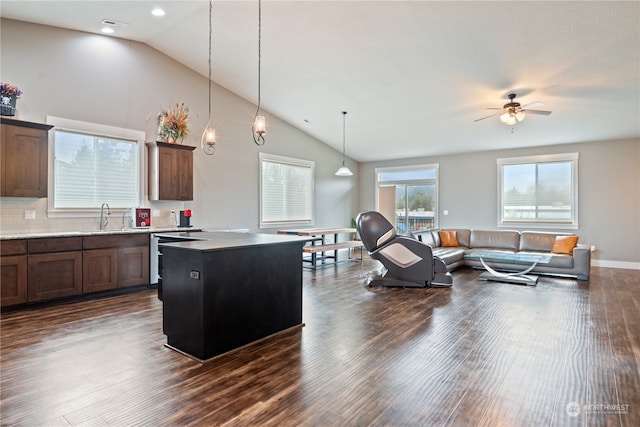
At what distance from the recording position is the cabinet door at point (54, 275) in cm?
429

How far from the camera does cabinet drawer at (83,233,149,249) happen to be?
4.76m

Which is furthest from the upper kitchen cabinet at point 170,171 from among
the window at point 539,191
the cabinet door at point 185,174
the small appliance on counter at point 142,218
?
the window at point 539,191

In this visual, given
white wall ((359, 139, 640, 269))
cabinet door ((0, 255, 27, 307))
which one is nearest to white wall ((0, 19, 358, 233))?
cabinet door ((0, 255, 27, 307))

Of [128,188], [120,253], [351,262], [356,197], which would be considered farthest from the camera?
[356,197]

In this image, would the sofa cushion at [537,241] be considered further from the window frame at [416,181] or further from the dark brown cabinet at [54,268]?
the dark brown cabinet at [54,268]

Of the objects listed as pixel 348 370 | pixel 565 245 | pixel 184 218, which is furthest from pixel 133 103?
pixel 565 245

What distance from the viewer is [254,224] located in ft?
25.1

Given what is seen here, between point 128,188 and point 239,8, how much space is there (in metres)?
3.16

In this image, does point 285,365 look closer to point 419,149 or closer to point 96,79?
point 96,79

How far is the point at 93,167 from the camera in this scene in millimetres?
5367

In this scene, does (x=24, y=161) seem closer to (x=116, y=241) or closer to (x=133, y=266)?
(x=116, y=241)

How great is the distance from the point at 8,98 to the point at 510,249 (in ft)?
27.2

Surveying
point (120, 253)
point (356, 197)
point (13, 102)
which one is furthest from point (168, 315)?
point (356, 197)

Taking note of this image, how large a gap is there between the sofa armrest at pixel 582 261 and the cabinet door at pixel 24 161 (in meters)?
7.98
